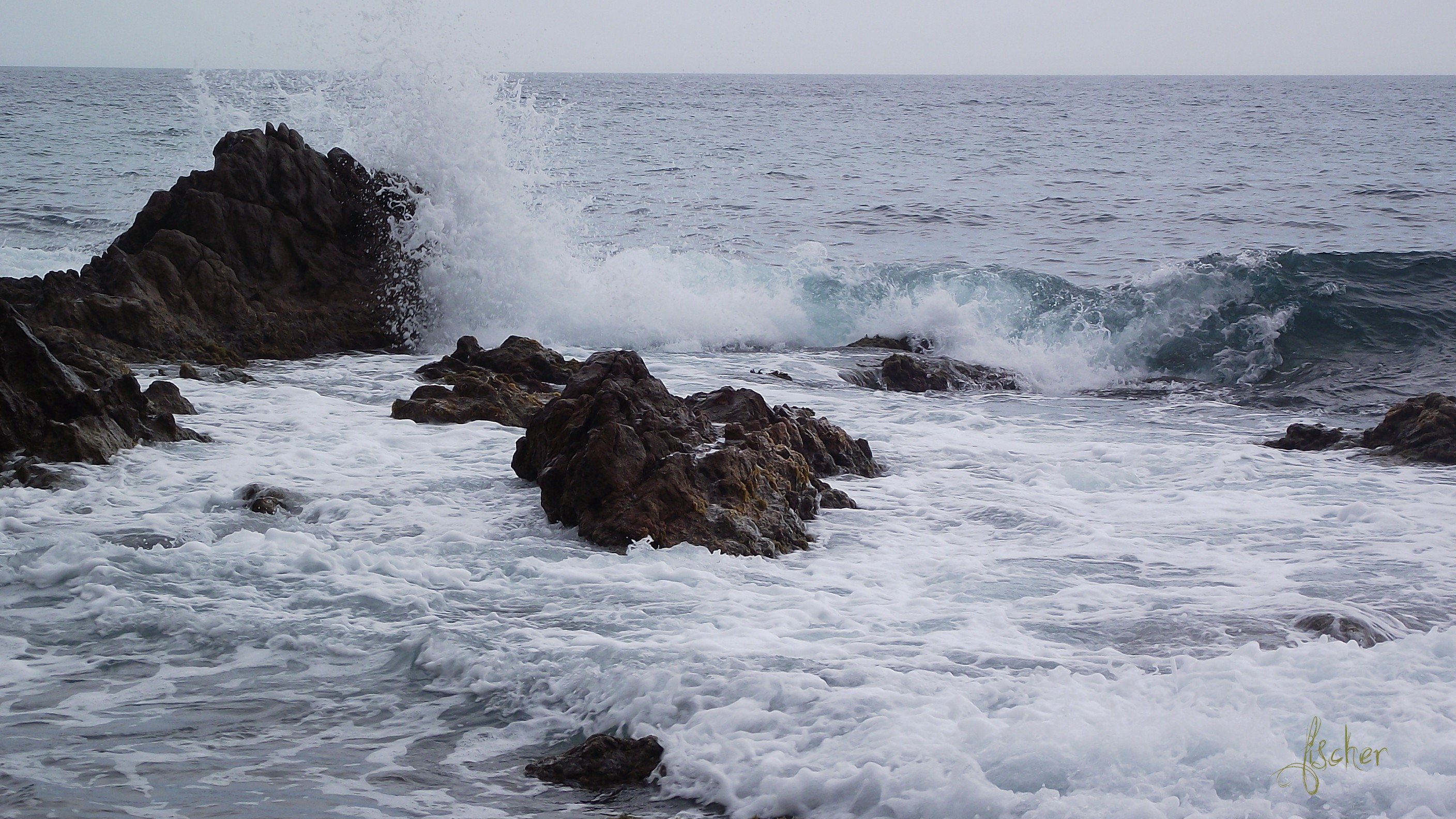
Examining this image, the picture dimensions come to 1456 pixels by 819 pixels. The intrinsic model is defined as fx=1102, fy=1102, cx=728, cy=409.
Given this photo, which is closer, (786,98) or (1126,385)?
(1126,385)

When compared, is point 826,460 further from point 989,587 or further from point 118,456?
point 118,456

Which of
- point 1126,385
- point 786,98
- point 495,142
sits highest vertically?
point 786,98

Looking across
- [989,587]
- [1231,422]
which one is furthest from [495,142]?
[989,587]

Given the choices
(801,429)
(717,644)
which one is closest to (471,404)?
(801,429)

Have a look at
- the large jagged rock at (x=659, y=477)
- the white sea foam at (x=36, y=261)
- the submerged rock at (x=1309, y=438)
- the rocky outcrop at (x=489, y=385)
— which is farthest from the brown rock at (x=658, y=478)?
the white sea foam at (x=36, y=261)

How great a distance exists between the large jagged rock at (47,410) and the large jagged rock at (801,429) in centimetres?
349

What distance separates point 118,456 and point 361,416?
1731 millimetres

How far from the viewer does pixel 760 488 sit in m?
5.76

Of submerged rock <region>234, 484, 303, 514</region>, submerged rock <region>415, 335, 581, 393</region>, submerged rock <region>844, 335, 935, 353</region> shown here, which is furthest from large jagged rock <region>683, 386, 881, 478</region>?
submerged rock <region>844, 335, 935, 353</region>

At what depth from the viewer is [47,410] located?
6191mm

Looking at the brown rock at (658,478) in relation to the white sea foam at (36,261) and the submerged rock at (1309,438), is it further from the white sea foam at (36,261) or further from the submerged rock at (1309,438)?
the white sea foam at (36,261)

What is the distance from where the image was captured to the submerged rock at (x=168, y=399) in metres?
7.00

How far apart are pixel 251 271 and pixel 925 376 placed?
20.6ft

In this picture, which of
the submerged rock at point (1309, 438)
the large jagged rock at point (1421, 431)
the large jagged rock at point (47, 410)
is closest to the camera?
the large jagged rock at point (47, 410)
